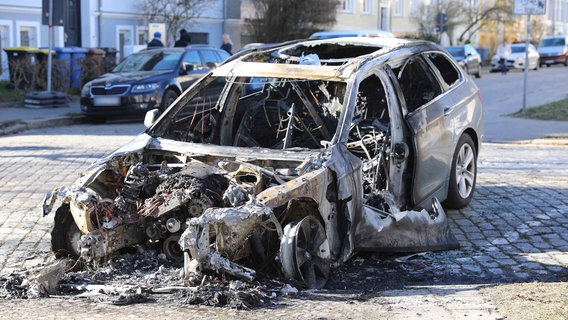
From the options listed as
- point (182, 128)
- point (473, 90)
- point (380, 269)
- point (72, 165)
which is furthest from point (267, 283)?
point (72, 165)

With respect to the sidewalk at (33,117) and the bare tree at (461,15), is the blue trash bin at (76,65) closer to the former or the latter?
the sidewalk at (33,117)

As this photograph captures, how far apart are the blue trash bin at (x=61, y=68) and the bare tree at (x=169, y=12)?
982 centimetres

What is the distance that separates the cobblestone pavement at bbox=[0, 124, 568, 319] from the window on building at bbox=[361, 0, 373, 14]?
124 feet

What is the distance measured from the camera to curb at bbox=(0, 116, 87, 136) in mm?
16108

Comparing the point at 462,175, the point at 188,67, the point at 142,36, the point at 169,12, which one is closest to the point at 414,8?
the point at 169,12

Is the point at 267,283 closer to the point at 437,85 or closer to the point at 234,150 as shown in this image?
the point at 234,150

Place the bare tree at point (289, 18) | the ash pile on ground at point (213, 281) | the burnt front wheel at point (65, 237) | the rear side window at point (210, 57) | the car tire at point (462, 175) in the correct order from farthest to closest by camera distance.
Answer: the bare tree at point (289, 18)
the rear side window at point (210, 57)
the car tire at point (462, 175)
the burnt front wheel at point (65, 237)
the ash pile on ground at point (213, 281)

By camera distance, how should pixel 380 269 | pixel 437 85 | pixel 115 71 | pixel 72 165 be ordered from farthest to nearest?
1. pixel 115 71
2. pixel 72 165
3. pixel 437 85
4. pixel 380 269

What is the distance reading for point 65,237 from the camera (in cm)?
647

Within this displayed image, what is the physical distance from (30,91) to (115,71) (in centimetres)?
326

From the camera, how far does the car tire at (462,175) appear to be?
8.26 meters

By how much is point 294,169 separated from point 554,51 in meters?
47.9

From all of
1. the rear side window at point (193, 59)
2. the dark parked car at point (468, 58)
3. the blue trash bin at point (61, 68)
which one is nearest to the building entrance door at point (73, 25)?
the blue trash bin at point (61, 68)

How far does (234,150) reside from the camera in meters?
6.62
